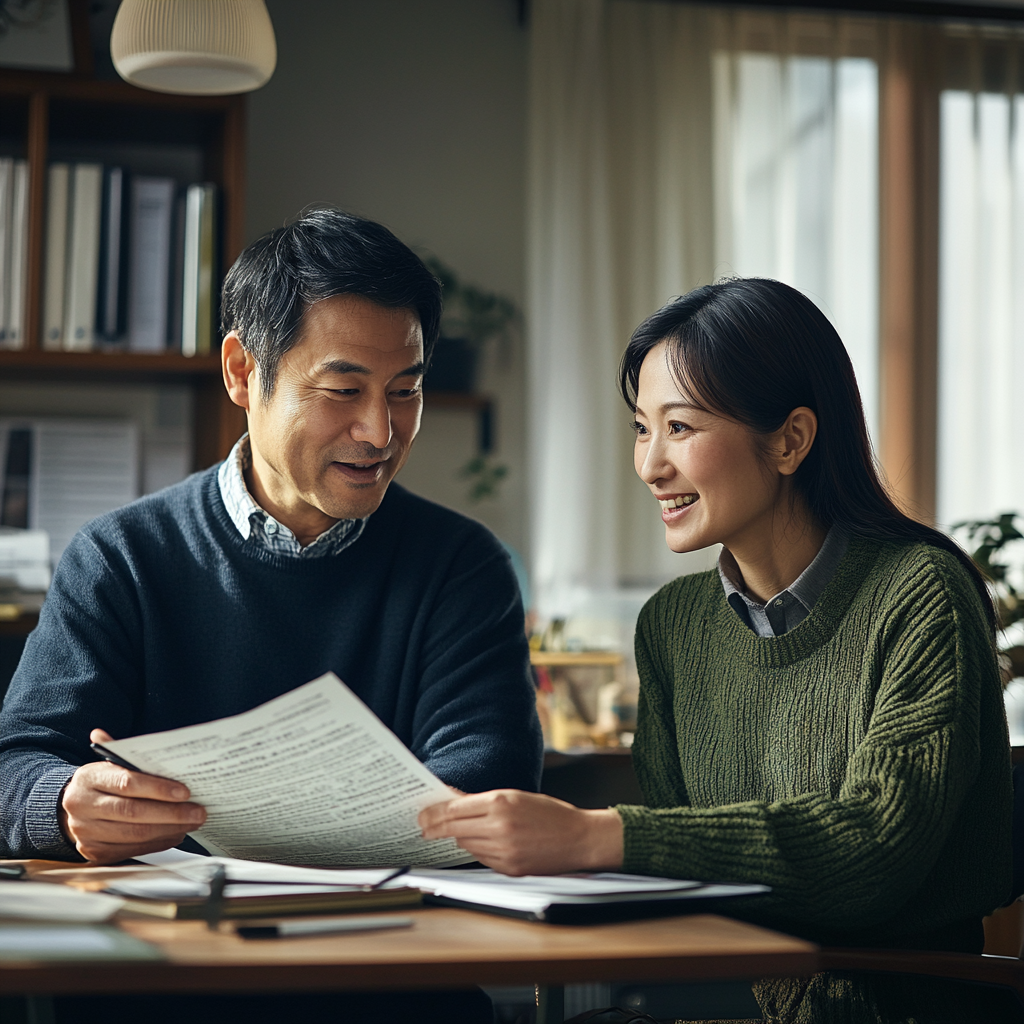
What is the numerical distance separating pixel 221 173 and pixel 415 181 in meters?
0.62

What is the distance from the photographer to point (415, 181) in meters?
3.05

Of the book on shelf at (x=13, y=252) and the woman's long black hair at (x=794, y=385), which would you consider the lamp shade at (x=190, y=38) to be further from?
the woman's long black hair at (x=794, y=385)

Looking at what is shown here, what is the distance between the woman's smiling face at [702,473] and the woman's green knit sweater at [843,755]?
0.11 meters

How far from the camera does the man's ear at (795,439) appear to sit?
122cm

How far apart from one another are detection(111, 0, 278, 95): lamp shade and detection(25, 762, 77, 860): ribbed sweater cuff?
1.19 meters

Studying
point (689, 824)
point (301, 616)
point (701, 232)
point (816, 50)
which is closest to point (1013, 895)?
point (689, 824)

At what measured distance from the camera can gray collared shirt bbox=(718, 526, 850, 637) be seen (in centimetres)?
122

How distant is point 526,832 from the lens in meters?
0.88

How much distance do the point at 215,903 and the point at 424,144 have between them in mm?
2600

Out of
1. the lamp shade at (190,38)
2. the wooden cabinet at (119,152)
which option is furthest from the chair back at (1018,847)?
the wooden cabinet at (119,152)

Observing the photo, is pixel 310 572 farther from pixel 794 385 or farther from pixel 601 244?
pixel 601 244

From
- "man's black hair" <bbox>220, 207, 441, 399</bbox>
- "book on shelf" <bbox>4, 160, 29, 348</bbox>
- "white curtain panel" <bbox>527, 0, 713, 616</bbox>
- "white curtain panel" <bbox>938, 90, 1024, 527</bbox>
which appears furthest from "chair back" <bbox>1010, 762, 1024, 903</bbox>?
"white curtain panel" <bbox>938, 90, 1024, 527</bbox>

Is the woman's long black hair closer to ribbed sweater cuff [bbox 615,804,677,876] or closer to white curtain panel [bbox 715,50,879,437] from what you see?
ribbed sweater cuff [bbox 615,804,677,876]

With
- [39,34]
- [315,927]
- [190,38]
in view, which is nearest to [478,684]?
[315,927]
